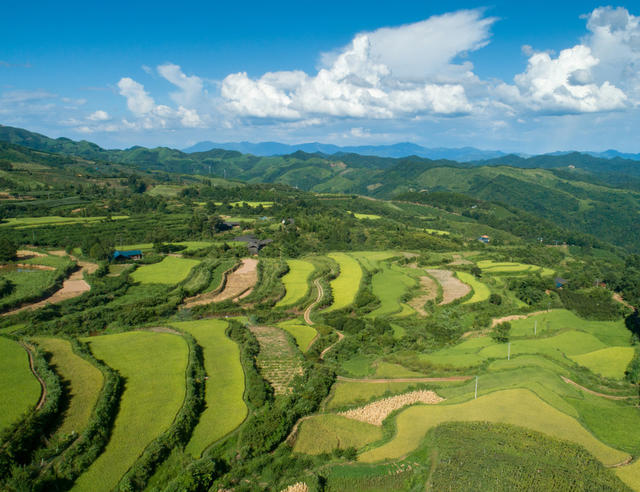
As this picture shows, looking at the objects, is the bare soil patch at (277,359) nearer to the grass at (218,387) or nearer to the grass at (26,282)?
the grass at (218,387)

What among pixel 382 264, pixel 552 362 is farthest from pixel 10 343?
pixel 382 264

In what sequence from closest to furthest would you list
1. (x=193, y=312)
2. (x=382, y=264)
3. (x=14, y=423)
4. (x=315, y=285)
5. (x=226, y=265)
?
(x=14, y=423), (x=193, y=312), (x=315, y=285), (x=226, y=265), (x=382, y=264)

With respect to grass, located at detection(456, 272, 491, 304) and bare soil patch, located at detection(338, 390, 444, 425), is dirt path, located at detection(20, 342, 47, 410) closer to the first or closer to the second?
bare soil patch, located at detection(338, 390, 444, 425)

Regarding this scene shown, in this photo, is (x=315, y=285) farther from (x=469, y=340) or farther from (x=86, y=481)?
(x=86, y=481)

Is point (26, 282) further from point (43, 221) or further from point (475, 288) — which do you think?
point (475, 288)

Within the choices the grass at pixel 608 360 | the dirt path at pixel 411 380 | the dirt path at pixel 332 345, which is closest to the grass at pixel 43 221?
the dirt path at pixel 332 345
